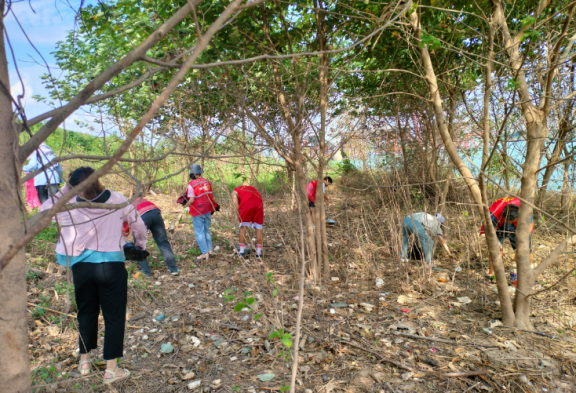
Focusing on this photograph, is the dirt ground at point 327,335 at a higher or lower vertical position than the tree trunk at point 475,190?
lower

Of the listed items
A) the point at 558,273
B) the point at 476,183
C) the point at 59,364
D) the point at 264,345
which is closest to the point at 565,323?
the point at 558,273

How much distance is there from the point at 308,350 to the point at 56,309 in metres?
2.84

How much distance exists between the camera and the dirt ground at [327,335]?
9.09ft

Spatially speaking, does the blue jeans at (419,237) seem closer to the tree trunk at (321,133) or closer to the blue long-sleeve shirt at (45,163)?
the tree trunk at (321,133)

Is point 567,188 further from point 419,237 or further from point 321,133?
point 321,133

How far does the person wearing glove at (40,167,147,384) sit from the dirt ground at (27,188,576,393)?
0.25 metres

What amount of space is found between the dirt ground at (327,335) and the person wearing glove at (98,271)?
25 cm

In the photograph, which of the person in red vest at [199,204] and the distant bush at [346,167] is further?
the distant bush at [346,167]

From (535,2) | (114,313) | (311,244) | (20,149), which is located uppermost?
(535,2)

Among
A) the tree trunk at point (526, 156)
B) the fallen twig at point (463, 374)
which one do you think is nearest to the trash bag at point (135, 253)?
the fallen twig at point (463, 374)

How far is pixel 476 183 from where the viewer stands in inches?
133

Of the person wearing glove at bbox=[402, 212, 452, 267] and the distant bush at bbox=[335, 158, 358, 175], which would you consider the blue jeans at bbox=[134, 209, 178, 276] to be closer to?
the person wearing glove at bbox=[402, 212, 452, 267]

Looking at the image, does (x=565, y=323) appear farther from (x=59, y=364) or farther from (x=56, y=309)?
(x=56, y=309)

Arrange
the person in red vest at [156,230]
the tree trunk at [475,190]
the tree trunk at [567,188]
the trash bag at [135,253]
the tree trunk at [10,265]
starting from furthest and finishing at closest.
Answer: the person in red vest at [156,230] < the tree trunk at [567,188] < the trash bag at [135,253] < the tree trunk at [475,190] < the tree trunk at [10,265]
